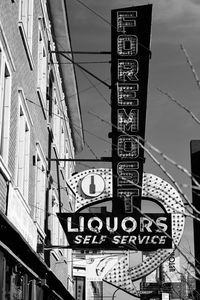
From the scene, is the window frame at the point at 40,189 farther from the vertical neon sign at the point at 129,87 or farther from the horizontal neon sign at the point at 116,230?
the vertical neon sign at the point at 129,87

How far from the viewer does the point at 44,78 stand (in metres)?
19.2

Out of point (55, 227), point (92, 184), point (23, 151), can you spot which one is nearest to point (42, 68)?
point (23, 151)

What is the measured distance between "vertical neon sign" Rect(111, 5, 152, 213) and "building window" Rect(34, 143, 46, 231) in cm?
199

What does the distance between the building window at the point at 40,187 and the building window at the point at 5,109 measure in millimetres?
5124

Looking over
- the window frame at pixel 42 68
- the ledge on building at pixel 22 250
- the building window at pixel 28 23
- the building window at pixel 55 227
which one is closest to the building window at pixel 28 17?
the building window at pixel 28 23

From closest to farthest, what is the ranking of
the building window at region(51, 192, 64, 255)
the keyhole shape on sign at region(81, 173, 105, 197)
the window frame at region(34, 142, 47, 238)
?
the window frame at region(34, 142, 47, 238) < the building window at region(51, 192, 64, 255) < the keyhole shape on sign at region(81, 173, 105, 197)

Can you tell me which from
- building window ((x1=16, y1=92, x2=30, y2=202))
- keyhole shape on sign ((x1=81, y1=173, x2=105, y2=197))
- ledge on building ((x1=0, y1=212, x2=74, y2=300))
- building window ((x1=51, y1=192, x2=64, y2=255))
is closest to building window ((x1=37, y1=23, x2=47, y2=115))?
building window ((x1=16, y1=92, x2=30, y2=202))

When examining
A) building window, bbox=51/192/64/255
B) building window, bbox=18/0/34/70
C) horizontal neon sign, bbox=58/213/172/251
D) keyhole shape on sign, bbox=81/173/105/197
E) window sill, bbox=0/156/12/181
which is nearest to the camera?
window sill, bbox=0/156/12/181

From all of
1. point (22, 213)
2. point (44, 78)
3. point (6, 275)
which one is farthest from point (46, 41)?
point (6, 275)

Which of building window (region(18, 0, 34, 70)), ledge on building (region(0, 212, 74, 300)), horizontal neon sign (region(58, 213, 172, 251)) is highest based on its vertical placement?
building window (region(18, 0, 34, 70))

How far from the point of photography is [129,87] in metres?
18.2

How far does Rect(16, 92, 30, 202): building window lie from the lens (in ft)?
46.6

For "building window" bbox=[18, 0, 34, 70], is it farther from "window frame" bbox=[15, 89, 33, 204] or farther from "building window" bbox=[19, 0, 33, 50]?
"window frame" bbox=[15, 89, 33, 204]

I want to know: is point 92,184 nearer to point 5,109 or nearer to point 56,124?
point 56,124
